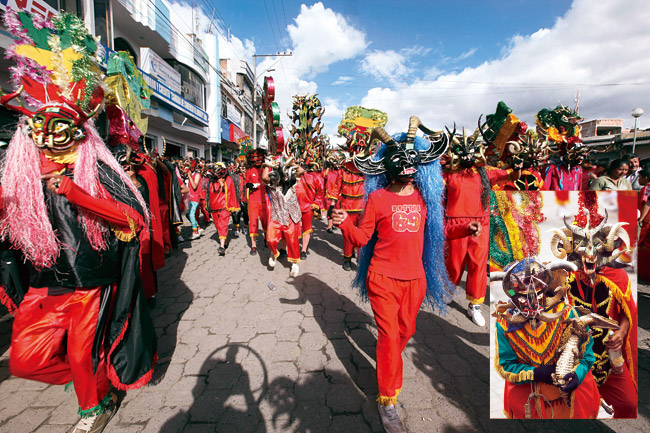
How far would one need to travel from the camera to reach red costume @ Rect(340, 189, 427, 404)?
6.75ft

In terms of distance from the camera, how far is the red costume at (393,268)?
81.0 inches

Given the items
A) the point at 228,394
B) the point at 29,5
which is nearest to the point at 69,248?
the point at 228,394

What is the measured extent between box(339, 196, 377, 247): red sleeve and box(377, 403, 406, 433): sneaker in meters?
1.19

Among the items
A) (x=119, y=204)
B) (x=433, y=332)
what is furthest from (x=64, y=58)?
(x=433, y=332)

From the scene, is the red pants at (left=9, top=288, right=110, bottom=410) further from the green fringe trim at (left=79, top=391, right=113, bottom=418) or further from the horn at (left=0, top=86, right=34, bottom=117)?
the horn at (left=0, top=86, right=34, bottom=117)

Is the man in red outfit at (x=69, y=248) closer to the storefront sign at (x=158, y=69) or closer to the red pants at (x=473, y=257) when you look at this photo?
the red pants at (x=473, y=257)

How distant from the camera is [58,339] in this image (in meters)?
1.92

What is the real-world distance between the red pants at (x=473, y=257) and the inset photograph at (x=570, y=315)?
5.60 ft

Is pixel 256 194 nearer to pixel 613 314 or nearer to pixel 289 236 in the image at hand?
pixel 289 236

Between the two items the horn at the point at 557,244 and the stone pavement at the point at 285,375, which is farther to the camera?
the stone pavement at the point at 285,375

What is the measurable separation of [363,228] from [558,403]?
1596mm

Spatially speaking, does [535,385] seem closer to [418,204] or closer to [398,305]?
[398,305]

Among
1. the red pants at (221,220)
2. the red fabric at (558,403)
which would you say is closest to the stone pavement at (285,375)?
the red fabric at (558,403)

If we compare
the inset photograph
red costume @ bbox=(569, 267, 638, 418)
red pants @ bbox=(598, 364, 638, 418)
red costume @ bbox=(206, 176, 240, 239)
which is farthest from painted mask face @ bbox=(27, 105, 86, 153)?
red costume @ bbox=(206, 176, 240, 239)
